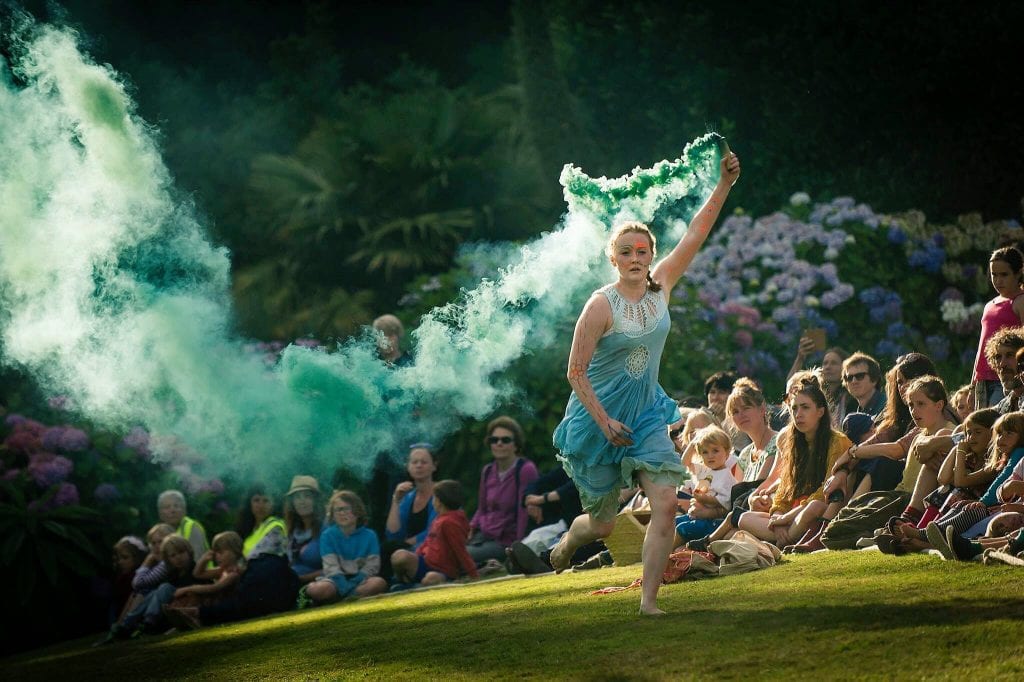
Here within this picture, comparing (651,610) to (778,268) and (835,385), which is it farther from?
(778,268)

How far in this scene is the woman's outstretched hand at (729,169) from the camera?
823 centimetres

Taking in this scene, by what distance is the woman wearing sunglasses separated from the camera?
12.0 meters

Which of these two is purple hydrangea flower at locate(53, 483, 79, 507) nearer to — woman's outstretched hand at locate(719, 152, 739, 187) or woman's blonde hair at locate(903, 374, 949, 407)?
woman's outstretched hand at locate(719, 152, 739, 187)

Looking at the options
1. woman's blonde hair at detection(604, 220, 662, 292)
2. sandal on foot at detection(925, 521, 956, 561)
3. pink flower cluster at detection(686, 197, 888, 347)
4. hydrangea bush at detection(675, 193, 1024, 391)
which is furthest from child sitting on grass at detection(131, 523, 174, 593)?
sandal on foot at detection(925, 521, 956, 561)

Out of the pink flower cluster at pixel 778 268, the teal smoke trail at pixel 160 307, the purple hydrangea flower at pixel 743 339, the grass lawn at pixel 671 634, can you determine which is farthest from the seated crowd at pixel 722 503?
the pink flower cluster at pixel 778 268

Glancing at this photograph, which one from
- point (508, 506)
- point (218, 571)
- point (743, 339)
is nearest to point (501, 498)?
point (508, 506)

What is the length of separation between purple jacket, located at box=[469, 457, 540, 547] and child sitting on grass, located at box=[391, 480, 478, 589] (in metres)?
0.41

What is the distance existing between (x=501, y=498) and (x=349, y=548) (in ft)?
4.34

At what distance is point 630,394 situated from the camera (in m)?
7.99

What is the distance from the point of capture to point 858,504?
9.16m

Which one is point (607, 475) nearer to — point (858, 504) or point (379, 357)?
point (858, 504)

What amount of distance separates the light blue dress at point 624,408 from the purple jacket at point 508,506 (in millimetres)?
3874

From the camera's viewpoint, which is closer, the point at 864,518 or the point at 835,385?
the point at 864,518

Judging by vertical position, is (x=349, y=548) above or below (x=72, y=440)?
below
